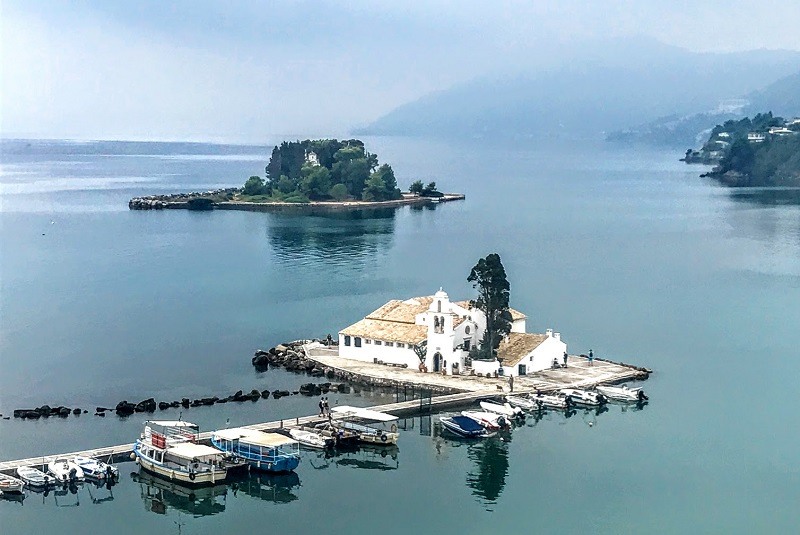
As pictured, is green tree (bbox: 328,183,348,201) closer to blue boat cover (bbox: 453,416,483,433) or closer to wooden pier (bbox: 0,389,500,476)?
wooden pier (bbox: 0,389,500,476)

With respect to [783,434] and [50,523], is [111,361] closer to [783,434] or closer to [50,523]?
[50,523]

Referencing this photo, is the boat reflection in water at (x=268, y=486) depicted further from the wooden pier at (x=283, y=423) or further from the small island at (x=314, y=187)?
the small island at (x=314, y=187)

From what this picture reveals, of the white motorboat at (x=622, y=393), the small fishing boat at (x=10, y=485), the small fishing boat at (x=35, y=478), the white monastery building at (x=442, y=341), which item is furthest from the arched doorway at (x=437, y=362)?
the small fishing boat at (x=10, y=485)

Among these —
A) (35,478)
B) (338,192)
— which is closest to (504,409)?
(35,478)

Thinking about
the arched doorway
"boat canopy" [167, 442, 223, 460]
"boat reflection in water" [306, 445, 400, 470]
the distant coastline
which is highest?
the distant coastline

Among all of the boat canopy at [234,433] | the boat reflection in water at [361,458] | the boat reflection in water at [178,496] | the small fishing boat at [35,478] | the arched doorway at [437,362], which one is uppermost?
the arched doorway at [437,362]

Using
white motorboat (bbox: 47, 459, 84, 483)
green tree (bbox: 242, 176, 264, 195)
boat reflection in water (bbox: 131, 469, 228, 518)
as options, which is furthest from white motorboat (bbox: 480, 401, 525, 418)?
green tree (bbox: 242, 176, 264, 195)
